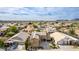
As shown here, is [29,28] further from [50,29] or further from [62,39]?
[62,39]

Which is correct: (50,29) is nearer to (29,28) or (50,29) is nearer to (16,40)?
(29,28)

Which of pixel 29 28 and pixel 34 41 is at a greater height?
pixel 29 28

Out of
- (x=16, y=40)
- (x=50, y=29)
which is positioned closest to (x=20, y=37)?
(x=16, y=40)

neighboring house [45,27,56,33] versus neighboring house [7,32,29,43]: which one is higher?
neighboring house [45,27,56,33]

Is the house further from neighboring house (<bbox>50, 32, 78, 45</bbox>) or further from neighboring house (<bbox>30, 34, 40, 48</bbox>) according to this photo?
neighboring house (<bbox>50, 32, 78, 45</bbox>)

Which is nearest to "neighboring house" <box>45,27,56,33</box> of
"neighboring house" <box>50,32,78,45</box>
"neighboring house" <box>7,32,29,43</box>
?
"neighboring house" <box>50,32,78,45</box>

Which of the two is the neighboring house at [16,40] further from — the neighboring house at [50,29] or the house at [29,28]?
the neighboring house at [50,29]

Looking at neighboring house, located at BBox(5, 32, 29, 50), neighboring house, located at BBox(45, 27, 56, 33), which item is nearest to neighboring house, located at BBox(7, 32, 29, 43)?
neighboring house, located at BBox(5, 32, 29, 50)

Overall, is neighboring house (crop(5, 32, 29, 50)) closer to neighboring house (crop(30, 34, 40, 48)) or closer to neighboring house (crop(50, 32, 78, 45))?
neighboring house (crop(30, 34, 40, 48))

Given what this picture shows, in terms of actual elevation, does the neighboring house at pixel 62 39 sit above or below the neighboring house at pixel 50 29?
below

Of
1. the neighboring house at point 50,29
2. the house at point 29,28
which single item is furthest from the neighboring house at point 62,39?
the house at point 29,28
